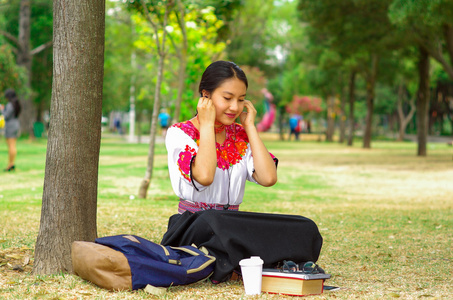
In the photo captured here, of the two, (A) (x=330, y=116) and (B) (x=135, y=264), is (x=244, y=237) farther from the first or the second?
(A) (x=330, y=116)

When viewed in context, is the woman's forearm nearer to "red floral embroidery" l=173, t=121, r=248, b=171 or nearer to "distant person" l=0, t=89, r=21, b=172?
"red floral embroidery" l=173, t=121, r=248, b=171

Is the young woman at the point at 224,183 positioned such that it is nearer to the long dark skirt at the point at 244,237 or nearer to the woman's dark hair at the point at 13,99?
the long dark skirt at the point at 244,237

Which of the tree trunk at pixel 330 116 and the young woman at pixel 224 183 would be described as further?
the tree trunk at pixel 330 116

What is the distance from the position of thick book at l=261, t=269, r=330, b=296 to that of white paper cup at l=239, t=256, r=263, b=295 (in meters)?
0.10

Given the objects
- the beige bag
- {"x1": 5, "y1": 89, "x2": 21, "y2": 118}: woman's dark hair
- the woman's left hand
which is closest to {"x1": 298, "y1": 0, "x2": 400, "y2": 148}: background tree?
{"x1": 5, "y1": 89, "x2": 21, "y2": 118}: woman's dark hair

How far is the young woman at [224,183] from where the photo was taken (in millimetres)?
3676

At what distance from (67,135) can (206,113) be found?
3.33ft

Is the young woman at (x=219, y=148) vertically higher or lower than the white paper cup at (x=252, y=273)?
higher

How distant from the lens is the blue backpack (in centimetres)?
351

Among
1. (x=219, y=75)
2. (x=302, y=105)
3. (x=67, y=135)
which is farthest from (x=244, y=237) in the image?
(x=302, y=105)

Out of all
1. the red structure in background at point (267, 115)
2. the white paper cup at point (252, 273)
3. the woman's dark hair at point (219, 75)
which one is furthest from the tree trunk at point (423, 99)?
the red structure in background at point (267, 115)

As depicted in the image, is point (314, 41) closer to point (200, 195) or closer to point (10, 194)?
point (10, 194)

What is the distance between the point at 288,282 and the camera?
366 cm

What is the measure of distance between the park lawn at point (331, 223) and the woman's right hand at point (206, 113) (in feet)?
3.40
